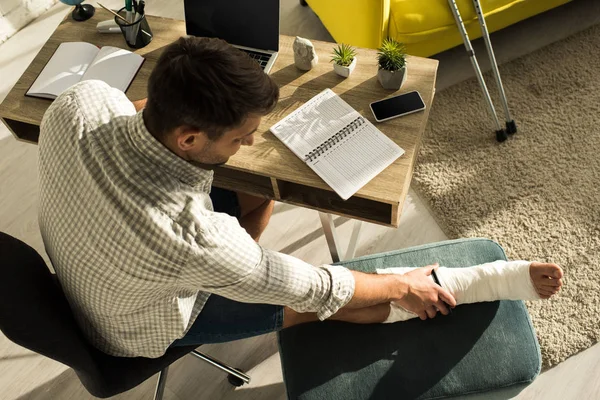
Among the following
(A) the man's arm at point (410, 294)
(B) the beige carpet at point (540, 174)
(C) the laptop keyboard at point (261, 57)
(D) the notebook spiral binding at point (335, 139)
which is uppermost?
(C) the laptop keyboard at point (261, 57)

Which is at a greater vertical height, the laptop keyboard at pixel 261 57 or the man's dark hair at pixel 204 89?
the man's dark hair at pixel 204 89

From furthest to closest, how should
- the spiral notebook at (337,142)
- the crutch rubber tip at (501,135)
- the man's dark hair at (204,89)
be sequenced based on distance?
the crutch rubber tip at (501,135)
the spiral notebook at (337,142)
the man's dark hair at (204,89)

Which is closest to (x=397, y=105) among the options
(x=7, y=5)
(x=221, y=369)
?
(x=221, y=369)

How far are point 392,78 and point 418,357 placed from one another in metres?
0.79

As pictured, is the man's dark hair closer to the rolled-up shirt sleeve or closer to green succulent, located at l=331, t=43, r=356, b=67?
the rolled-up shirt sleeve

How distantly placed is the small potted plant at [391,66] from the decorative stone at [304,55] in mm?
206

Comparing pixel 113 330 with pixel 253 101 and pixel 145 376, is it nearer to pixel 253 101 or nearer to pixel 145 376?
pixel 145 376

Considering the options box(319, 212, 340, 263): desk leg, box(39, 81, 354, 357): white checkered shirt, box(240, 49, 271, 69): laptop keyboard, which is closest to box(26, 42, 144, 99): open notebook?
box(240, 49, 271, 69): laptop keyboard

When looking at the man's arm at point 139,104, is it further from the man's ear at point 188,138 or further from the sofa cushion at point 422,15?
the sofa cushion at point 422,15

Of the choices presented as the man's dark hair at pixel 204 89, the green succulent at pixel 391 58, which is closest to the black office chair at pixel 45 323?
the man's dark hair at pixel 204 89

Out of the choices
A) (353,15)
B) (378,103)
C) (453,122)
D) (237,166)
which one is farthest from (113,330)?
(453,122)

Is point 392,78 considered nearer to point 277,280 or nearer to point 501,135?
point 277,280

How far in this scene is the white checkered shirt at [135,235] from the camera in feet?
3.74

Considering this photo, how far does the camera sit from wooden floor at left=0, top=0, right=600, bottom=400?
1.95 meters
